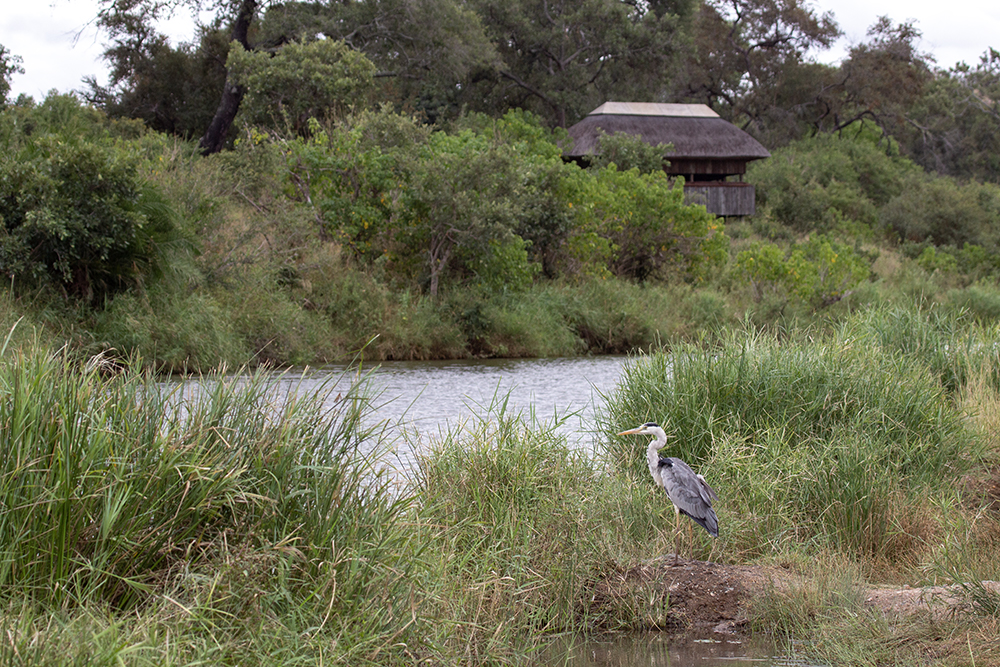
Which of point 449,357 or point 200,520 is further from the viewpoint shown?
point 449,357

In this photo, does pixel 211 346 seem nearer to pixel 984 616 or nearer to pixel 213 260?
pixel 213 260

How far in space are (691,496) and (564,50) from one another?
37.0 meters

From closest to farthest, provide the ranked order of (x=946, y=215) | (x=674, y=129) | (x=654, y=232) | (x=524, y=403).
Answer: (x=524, y=403), (x=654, y=232), (x=674, y=129), (x=946, y=215)

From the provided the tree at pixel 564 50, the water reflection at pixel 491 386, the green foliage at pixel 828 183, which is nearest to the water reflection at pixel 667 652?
the water reflection at pixel 491 386

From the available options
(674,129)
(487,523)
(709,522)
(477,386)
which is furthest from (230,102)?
(709,522)

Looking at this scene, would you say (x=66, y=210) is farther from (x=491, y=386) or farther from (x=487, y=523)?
(x=487, y=523)

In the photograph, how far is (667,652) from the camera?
6211mm

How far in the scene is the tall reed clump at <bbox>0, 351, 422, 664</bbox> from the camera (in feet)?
13.2

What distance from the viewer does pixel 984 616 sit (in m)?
5.44

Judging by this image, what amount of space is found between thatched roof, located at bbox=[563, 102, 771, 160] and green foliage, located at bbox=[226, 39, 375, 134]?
41.0 ft

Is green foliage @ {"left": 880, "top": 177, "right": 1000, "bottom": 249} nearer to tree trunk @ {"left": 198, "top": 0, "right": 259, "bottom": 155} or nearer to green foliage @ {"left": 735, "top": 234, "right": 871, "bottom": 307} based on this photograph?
green foliage @ {"left": 735, "top": 234, "right": 871, "bottom": 307}

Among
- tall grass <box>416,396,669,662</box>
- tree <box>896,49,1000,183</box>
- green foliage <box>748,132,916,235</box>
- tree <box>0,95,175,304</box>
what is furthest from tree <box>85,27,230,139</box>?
tree <box>896,49,1000,183</box>

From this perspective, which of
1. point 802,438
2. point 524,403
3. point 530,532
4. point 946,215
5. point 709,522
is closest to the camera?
point 530,532

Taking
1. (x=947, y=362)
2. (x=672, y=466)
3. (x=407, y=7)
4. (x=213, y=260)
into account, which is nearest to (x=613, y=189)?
(x=407, y=7)
